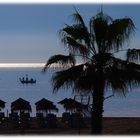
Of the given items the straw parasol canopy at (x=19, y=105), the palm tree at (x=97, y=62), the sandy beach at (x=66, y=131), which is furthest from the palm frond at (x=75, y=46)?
the straw parasol canopy at (x=19, y=105)

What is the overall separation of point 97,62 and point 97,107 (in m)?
0.78

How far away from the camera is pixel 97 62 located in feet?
26.2

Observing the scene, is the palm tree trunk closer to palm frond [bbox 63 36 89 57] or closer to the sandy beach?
palm frond [bbox 63 36 89 57]

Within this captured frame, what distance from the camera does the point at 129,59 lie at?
834 centimetres

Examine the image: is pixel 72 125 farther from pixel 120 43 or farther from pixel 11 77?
pixel 11 77

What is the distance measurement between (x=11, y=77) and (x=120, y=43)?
13802cm

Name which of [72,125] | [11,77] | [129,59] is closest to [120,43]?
[129,59]

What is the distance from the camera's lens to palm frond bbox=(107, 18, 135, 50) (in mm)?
8203

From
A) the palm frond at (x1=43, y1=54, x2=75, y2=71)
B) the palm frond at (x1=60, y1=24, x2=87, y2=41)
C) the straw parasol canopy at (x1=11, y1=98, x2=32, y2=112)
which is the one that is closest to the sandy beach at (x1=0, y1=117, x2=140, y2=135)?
the straw parasol canopy at (x1=11, y1=98, x2=32, y2=112)

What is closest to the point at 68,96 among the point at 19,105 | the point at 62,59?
the point at 19,105

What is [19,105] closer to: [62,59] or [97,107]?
[62,59]

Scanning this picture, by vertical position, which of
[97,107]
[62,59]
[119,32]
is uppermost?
[119,32]

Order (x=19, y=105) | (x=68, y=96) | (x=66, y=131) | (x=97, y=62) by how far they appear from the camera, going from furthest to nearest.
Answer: (x=68, y=96) < (x=19, y=105) < (x=66, y=131) < (x=97, y=62)

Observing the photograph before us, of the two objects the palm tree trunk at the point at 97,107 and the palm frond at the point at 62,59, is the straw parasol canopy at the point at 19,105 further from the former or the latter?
the palm tree trunk at the point at 97,107
